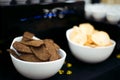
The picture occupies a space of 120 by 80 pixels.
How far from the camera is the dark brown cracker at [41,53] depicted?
45 cm

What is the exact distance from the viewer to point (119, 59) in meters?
0.63

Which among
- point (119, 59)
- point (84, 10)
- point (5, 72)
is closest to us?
point (5, 72)

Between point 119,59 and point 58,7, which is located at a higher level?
point 58,7

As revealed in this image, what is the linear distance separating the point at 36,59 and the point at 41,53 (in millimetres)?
20

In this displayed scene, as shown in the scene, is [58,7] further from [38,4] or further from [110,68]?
[110,68]

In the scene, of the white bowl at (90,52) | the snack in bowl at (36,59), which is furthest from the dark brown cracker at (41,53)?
the white bowl at (90,52)

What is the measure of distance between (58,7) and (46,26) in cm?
8

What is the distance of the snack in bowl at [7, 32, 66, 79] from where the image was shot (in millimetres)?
432

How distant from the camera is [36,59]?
0.45 meters

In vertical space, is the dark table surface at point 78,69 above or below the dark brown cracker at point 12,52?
below

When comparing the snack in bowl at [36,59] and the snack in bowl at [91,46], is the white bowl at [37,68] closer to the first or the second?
the snack in bowl at [36,59]

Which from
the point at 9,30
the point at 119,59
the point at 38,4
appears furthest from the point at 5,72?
the point at 119,59

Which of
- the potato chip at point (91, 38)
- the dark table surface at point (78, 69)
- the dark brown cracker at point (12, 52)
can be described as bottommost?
the dark table surface at point (78, 69)

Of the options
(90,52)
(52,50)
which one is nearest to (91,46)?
(90,52)
